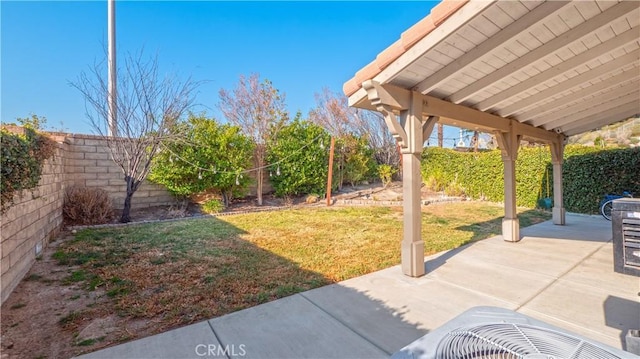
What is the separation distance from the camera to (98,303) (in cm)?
305

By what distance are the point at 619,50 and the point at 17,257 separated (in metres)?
7.61

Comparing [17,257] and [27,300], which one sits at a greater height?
[17,257]

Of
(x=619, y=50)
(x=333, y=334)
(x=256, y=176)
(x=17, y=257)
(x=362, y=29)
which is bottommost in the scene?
(x=333, y=334)

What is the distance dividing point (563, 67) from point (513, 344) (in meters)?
3.87

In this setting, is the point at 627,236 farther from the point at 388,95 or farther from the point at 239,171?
the point at 239,171

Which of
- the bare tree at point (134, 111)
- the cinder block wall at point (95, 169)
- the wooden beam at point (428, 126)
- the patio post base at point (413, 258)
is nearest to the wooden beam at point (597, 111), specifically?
the wooden beam at point (428, 126)

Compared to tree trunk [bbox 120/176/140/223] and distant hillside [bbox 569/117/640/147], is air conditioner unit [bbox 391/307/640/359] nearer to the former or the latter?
tree trunk [bbox 120/176/140/223]

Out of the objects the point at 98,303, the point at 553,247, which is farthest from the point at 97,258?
the point at 553,247

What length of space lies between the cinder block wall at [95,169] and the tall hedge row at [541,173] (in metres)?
12.1

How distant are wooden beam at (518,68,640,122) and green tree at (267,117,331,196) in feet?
21.5

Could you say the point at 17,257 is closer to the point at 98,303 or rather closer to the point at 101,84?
the point at 98,303

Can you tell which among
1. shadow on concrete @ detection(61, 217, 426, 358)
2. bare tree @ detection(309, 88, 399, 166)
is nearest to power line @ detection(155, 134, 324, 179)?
shadow on concrete @ detection(61, 217, 426, 358)

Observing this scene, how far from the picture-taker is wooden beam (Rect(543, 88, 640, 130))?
4.85 m

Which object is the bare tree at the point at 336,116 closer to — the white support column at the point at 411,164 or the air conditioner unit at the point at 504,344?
the white support column at the point at 411,164
